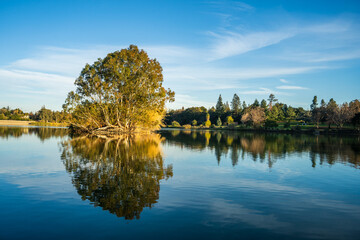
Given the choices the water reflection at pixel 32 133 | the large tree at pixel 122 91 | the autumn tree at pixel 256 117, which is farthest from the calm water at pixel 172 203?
the autumn tree at pixel 256 117

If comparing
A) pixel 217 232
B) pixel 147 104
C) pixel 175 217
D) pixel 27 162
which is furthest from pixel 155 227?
pixel 147 104

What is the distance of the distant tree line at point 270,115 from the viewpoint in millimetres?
65225

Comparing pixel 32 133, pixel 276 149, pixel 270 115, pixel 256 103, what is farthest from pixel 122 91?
pixel 256 103

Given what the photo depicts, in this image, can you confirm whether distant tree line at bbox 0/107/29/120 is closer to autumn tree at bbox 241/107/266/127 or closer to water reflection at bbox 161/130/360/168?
autumn tree at bbox 241/107/266/127

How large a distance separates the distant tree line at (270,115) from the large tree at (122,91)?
12615mm

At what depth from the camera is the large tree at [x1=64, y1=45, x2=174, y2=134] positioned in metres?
42.2

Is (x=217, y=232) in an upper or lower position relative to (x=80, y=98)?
lower

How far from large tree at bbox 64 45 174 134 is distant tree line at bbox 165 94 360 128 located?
12.6m

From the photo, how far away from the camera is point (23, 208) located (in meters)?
6.62

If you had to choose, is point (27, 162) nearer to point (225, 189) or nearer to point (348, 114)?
point (225, 189)

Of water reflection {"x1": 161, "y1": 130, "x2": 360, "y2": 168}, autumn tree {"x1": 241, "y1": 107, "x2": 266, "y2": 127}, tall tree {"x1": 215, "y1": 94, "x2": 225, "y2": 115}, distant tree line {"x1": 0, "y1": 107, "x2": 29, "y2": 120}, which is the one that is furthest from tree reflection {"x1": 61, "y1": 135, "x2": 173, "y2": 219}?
distant tree line {"x1": 0, "y1": 107, "x2": 29, "y2": 120}

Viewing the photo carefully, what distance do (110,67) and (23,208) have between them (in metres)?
37.6

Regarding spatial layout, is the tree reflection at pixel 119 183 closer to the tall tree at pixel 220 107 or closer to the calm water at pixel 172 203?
the calm water at pixel 172 203

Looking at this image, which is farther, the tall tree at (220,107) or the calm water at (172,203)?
the tall tree at (220,107)
